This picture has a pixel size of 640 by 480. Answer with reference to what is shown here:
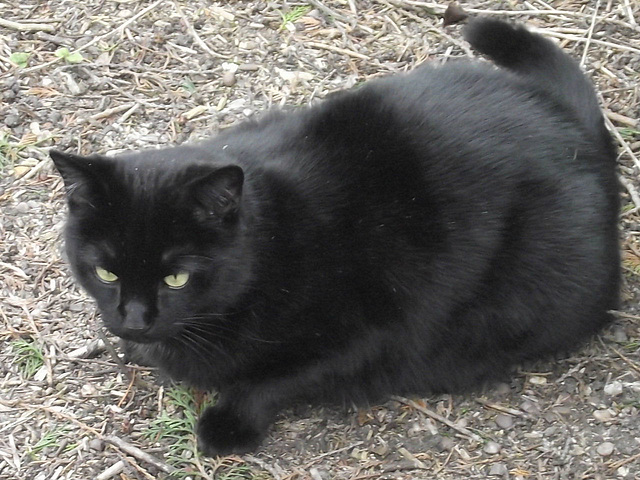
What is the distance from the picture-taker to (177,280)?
2143 millimetres

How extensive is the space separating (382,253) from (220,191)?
57 centimetres

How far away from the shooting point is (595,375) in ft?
8.66

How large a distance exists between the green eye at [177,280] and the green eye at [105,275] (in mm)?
131

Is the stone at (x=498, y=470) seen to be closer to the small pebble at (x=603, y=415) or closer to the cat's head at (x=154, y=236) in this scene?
the small pebble at (x=603, y=415)

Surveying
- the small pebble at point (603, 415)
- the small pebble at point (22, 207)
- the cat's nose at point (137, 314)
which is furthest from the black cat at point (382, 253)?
the small pebble at point (22, 207)

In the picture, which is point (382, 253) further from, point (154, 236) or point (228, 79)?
point (228, 79)

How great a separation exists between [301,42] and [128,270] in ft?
5.94

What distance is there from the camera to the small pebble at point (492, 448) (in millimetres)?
2486

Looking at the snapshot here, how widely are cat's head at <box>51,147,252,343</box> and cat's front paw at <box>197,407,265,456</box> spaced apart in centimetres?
42

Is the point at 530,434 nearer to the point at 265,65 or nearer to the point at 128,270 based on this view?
the point at 128,270

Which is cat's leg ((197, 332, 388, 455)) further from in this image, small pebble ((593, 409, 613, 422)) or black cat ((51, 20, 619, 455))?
small pebble ((593, 409, 613, 422))

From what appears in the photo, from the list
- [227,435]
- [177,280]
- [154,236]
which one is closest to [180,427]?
[227,435]

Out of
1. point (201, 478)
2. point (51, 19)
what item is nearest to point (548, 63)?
point (201, 478)

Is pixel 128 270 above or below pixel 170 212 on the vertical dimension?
below
